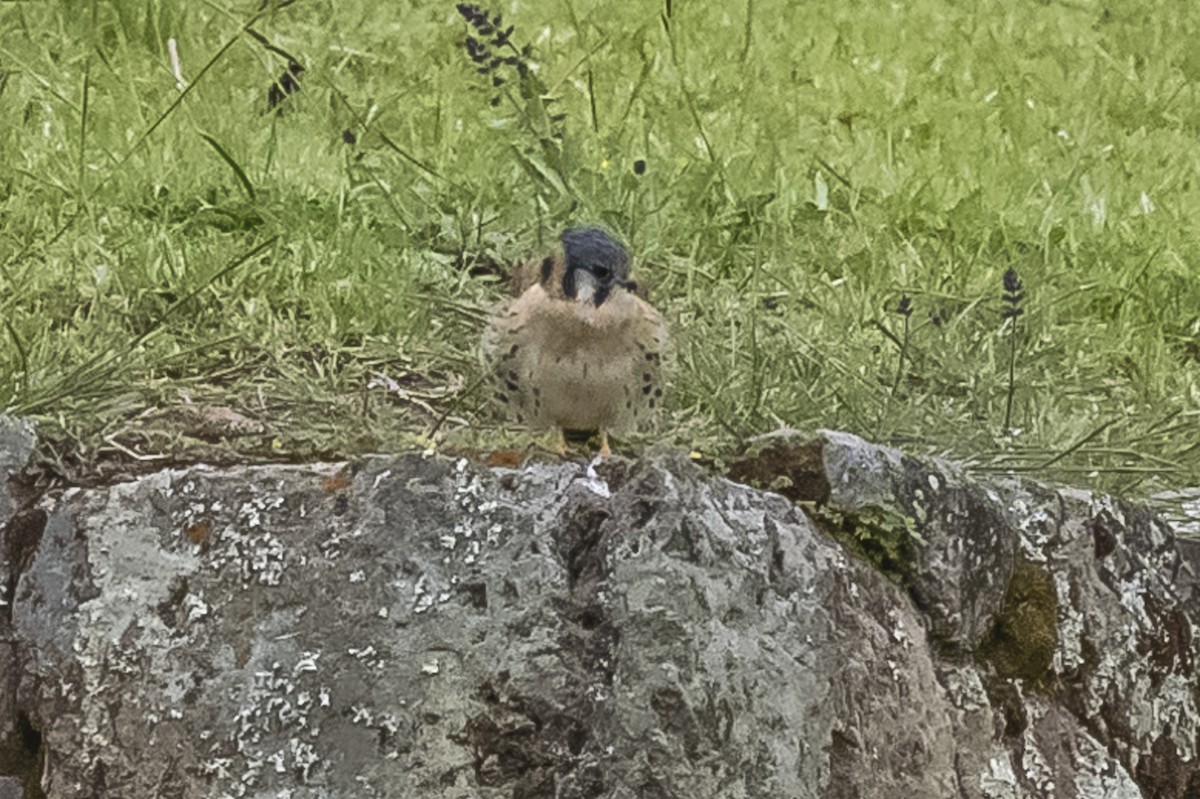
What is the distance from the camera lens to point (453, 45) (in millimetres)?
6488

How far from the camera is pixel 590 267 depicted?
3.43 m

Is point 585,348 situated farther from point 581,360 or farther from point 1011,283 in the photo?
point 1011,283

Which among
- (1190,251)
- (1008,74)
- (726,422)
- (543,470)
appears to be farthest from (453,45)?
(543,470)

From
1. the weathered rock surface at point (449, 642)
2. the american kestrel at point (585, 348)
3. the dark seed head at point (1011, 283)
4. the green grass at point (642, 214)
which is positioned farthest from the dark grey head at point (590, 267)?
the dark seed head at point (1011, 283)

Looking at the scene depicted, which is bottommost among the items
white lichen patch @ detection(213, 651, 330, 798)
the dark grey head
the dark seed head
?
white lichen patch @ detection(213, 651, 330, 798)

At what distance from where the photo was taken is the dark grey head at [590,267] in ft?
11.2

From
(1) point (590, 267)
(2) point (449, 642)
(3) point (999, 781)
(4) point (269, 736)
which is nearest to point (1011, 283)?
(1) point (590, 267)

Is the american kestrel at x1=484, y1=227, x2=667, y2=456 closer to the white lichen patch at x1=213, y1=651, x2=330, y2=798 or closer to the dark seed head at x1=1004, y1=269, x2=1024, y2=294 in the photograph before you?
the white lichen patch at x1=213, y1=651, x2=330, y2=798

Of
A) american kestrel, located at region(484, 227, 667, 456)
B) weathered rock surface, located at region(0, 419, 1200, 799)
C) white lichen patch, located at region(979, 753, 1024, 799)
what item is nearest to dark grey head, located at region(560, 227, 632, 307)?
american kestrel, located at region(484, 227, 667, 456)

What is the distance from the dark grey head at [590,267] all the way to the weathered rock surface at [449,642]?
550mm

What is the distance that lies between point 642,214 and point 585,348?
1.65 m

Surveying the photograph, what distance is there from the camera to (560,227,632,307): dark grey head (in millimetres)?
3412

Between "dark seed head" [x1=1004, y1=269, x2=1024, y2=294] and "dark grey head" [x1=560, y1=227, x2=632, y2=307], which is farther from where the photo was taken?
"dark seed head" [x1=1004, y1=269, x2=1024, y2=294]

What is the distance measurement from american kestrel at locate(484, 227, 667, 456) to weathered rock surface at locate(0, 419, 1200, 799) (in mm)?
482
